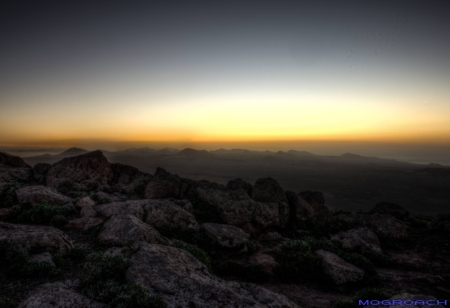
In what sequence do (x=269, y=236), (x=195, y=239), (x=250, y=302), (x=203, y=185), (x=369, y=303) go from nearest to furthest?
(x=250, y=302) → (x=369, y=303) → (x=195, y=239) → (x=269, y=236) → (x=203, y=185)

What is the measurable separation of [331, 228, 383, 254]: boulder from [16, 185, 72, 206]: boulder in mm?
21045

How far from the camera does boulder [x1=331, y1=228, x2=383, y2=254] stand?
50.6 ft

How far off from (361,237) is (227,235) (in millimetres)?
10562

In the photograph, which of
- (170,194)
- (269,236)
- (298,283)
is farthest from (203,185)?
(298,283)

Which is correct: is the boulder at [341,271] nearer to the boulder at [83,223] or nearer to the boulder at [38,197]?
the boulder at [83,223]

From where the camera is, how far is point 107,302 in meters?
6.02

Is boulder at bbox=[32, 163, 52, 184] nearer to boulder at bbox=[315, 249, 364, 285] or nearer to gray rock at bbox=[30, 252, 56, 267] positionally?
gray rock at bbox=[30, 252, 56, 267]

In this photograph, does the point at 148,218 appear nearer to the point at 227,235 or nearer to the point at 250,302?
the point at 227,235

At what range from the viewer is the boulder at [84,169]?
26703 millimetres

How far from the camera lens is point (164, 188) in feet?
74.1

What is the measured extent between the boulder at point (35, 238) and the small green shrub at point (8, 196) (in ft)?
24.7

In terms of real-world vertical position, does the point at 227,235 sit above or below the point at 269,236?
above

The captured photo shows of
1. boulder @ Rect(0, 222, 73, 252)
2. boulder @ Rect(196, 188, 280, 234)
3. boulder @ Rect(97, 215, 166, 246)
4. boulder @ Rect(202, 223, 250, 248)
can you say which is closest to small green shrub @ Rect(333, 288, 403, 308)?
boulder @ Rect(202, 223, 250, 248)

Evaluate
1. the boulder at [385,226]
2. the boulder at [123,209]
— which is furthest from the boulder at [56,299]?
the boulder at [385,226]
